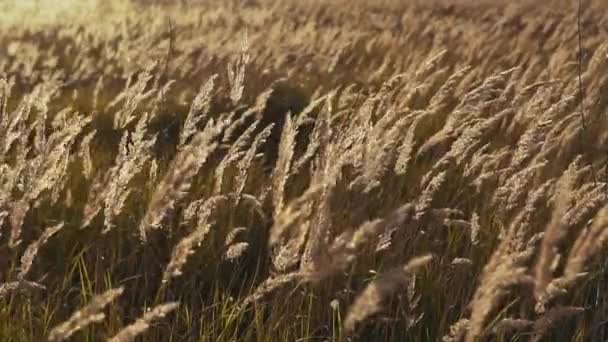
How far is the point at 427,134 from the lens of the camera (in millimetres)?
4516

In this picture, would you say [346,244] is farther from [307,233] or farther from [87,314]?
[307,233]

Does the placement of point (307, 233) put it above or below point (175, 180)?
below

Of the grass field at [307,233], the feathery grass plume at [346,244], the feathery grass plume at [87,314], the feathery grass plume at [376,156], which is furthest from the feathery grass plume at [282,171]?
the feathery grass plume at [87,314]

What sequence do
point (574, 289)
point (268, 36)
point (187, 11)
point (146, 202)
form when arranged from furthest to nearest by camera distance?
point (187, 11) → point (268, 36) → point (146, 202) → point (574, 289)

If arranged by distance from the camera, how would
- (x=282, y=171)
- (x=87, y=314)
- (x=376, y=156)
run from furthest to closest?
(x=376, y=156)
(x=282, y=171)
(x=87, y=314)

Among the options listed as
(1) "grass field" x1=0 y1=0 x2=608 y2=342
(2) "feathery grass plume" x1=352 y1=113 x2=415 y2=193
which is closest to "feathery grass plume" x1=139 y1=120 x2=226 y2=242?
(1) "grass field" x1=0 y1=0 x2=608 y2=342

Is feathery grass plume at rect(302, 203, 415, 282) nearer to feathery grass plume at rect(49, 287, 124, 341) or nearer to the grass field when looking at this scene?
the grass field

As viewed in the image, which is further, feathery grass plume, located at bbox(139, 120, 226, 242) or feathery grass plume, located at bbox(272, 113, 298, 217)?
feathery grass plume, located at bbox(272, 113, 298, 217)

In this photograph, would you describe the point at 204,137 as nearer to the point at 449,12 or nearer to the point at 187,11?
the point at 187,11

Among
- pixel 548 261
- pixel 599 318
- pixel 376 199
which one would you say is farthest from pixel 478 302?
pixel 376 199

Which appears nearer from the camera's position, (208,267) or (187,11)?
(208,267)

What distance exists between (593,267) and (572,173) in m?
0.72

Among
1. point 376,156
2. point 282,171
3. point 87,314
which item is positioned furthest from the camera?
point 376,156

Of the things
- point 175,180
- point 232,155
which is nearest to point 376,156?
point 232,155
